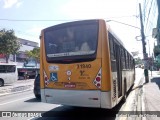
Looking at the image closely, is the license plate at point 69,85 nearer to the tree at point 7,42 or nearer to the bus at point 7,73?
the bus at point 7,73

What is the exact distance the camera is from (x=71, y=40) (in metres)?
8.54

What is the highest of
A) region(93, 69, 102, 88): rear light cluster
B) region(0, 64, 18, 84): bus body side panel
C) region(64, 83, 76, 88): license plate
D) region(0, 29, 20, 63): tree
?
region(0, 29, 20, 63): tree

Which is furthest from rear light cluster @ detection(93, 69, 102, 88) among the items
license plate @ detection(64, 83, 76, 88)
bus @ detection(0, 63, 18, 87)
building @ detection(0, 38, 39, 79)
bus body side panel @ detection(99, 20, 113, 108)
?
building @ detection(0, 38, 39, 79)

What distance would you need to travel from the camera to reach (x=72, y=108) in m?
11.2

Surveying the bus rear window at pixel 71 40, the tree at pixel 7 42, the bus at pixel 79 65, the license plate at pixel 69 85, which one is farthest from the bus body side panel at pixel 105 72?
the tree at pixel 7 42

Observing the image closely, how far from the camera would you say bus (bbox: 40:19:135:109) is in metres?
7.87

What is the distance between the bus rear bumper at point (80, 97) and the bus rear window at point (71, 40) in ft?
4.02

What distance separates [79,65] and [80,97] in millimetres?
1033

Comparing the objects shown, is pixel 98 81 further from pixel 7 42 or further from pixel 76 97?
pixel 7 42

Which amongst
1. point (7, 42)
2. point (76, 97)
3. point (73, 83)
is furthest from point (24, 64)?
point (76, 97)

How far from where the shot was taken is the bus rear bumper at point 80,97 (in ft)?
25.5

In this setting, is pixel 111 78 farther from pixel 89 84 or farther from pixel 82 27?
pixel 82 27

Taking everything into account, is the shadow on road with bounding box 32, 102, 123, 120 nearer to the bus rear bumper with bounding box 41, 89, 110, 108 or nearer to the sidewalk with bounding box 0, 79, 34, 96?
the bus rear bumper with bounding box 41, 89, 110, 108

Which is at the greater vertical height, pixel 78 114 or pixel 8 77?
pixel 8 77
